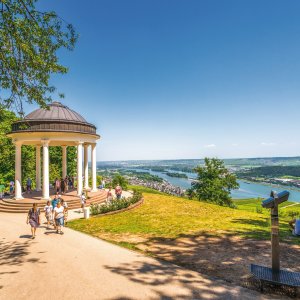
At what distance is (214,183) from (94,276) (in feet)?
103

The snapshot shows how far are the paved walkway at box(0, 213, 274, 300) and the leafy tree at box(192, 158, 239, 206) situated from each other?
27.8 m

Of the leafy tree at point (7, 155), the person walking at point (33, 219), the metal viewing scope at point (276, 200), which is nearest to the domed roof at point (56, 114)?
the person walking at point (33, 219)

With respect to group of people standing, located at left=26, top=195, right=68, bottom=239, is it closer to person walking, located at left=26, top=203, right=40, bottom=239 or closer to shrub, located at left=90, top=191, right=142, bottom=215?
person walking, located at left=26, top=203, right=40, bottom=239

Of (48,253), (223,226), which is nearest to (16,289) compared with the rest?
(48,253)

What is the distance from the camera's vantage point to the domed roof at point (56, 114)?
19306mm

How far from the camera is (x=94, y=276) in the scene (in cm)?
669

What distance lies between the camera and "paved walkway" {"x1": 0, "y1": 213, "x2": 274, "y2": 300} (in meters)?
5.62

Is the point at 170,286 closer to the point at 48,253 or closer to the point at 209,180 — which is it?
the point at 48,253

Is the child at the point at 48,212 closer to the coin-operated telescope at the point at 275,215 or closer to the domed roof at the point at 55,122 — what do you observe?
the domed roof at the point at 55,122

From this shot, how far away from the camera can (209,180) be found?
36250 mm

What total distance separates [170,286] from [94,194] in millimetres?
17313

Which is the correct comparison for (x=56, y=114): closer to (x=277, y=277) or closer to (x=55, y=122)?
(x=55, y=122)

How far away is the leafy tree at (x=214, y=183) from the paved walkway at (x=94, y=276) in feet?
91.2

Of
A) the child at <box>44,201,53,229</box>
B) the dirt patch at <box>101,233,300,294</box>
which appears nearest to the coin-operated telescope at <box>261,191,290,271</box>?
the dirt patch at <box>101,233,300,294</box>
